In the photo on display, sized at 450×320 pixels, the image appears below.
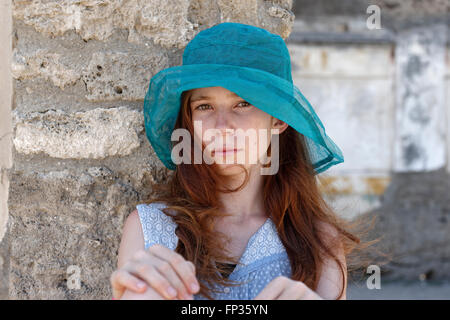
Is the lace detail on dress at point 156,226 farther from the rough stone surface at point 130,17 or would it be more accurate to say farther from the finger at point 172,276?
the rough stone surface at point 130,17

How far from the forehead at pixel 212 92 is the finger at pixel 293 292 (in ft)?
2.21

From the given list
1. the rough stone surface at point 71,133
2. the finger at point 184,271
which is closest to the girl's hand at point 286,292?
the finger at point 184,271

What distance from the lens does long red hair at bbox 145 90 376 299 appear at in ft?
5.51

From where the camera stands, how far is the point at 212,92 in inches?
67.5

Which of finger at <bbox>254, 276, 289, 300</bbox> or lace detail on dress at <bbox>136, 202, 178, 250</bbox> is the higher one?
lace detail on dress at <bbox>136, 202, 178, 250</bbox>

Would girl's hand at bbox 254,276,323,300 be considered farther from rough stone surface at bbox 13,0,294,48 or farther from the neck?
rough stone surface at bbox 13,0,294,48

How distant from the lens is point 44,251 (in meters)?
1.85

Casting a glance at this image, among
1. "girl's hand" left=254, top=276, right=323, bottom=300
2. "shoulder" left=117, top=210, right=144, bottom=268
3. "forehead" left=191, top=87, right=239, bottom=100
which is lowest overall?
"girl's hand" left=254, top=276, right=323, bottom=300

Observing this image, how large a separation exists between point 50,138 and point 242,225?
30.4 inches

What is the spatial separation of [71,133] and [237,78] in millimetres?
681

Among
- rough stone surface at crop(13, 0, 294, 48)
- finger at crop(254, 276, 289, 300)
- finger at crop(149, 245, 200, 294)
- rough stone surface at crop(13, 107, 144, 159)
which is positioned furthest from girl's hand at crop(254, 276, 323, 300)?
rough stone surface at crop(13, 0, 294, 48)

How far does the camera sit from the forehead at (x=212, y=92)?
1698 mm

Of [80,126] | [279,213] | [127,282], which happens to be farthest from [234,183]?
[127,282]
